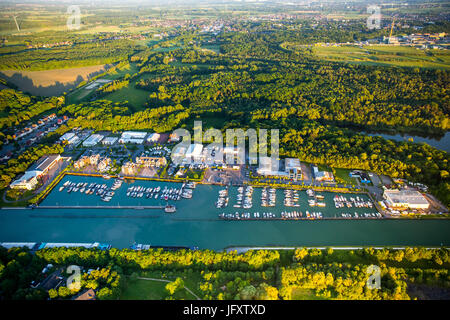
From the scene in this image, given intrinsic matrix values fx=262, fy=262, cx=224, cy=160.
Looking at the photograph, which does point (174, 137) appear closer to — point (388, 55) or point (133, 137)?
point (133, 137)

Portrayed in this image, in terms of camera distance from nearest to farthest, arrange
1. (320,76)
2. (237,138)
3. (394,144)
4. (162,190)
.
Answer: (162,190), (394,144), (237,138), (320,76)

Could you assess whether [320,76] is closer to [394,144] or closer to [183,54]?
[394,144]

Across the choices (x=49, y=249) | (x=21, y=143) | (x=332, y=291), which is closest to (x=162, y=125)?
(x=21, y=143)

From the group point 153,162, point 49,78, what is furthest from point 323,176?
point 49,78

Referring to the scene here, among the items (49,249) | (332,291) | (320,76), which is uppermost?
(320,76)

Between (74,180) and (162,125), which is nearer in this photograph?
(74,180)

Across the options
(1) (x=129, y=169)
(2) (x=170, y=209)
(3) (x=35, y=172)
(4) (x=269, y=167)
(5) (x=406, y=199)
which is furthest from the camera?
(1) (x=129, y=169)

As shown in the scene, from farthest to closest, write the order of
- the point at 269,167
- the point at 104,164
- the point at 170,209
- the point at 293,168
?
the point at 104,164 → the point at 269,167 → the point at 293,168 → the point at 170,209

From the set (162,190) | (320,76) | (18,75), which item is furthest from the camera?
(18,75)
